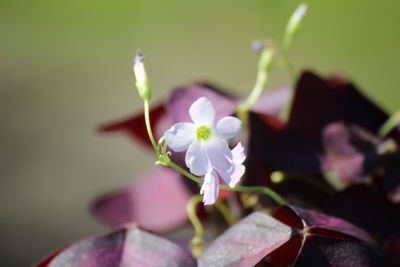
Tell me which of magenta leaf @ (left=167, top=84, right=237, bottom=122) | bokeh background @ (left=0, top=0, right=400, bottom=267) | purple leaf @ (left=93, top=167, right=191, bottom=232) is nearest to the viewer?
magenta leaf @ (left=167, top=84, right=237, bottom=122)

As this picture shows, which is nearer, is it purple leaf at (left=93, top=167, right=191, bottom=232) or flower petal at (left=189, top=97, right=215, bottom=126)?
flower petal at (left=189, top=97, right=215, bottom=126)

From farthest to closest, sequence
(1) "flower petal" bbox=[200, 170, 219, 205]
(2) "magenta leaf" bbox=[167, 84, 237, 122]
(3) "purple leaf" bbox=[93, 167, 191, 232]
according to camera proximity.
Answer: (3) "purple leaf" bbox=[93, 167, 191, 232] → (2) "magenta leaf" bbox=[167, 84, 237, 122] → (1) "flower petal" bbox=[200, 170, 219, 205]

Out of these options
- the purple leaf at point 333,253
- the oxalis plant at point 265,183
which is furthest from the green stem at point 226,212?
the purple leaf at point 333,253

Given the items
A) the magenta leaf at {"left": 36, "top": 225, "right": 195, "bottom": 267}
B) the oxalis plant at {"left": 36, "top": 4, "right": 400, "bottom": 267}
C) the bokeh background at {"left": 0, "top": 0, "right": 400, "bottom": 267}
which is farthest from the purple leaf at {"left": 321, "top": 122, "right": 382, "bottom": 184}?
the bokeh background at {"left": 0, "top": 0, "right": 400, "bottom": 267}

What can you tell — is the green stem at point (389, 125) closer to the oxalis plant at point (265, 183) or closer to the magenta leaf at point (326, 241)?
the oxalis plant at point (265, 183)

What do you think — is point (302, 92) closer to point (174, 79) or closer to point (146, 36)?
point (174, 79)

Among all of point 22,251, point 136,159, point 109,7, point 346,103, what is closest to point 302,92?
point 346,103

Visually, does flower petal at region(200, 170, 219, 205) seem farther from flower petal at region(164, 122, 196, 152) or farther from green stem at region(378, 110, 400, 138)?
green stem at region(378, 110, 400, 138)

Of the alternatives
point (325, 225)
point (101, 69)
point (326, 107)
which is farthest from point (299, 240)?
point (101, 69)
